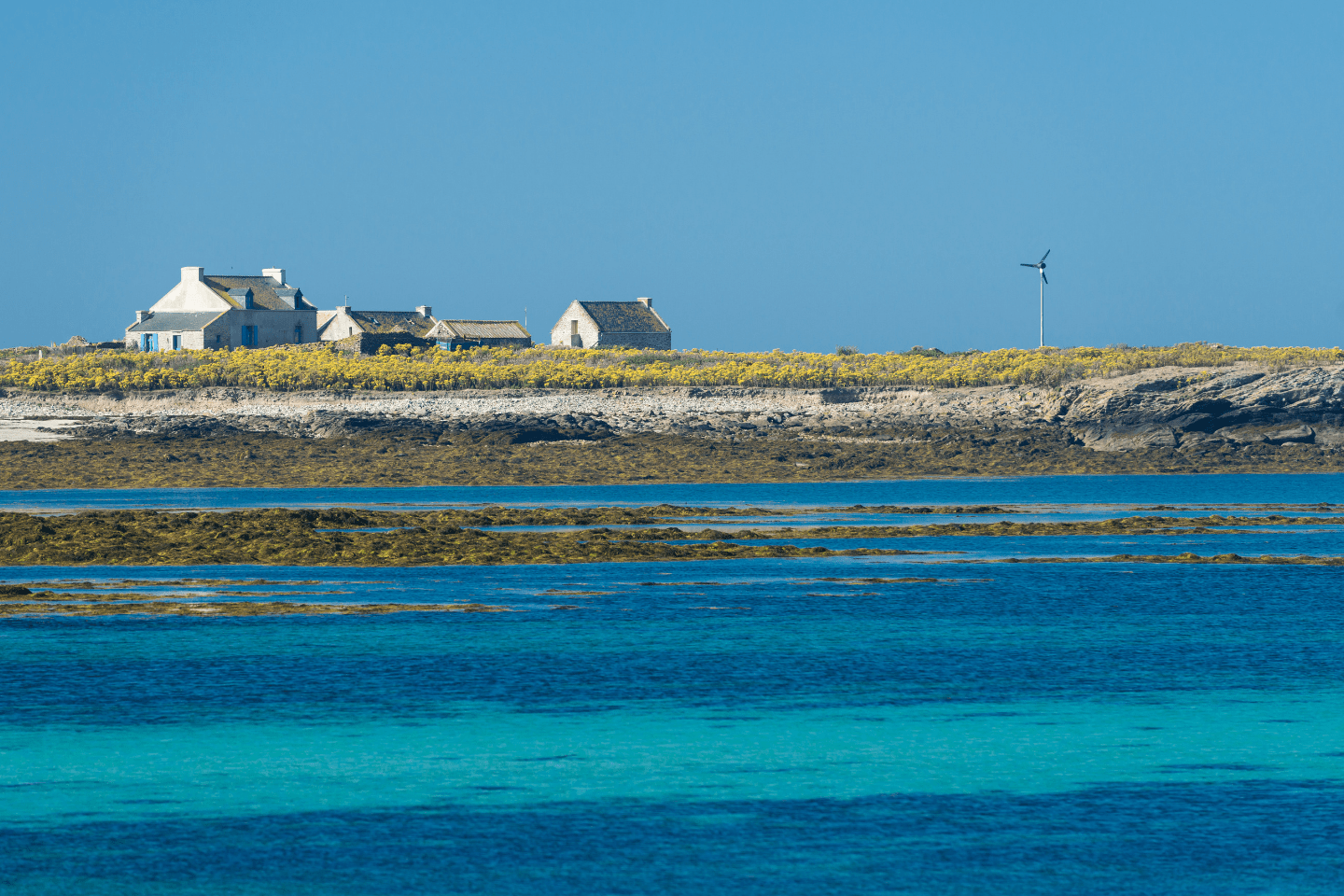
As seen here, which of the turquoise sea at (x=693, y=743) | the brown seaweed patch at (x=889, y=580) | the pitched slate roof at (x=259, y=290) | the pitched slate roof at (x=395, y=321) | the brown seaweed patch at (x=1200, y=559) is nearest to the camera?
the turquoise sea at (x=693, y=743)

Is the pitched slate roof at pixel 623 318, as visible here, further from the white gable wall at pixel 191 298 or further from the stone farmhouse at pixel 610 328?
the white gable wall at pixel 191 298

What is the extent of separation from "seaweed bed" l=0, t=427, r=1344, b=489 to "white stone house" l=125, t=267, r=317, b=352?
1181 inches

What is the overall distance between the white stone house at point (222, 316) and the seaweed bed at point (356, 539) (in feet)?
182

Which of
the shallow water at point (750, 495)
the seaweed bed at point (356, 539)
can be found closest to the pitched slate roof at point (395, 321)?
the shallow water at point (750, 495)

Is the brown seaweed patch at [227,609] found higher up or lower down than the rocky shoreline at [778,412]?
lower down

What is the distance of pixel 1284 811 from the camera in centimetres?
1198

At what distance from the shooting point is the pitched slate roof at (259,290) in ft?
307

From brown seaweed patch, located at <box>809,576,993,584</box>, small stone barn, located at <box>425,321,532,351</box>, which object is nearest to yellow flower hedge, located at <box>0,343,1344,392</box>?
small stone barn, located at <box>425,321,532,351</box>

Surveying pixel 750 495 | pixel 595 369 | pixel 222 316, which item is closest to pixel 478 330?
pixel 222 316

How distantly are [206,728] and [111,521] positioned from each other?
2081 cm

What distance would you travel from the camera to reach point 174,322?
92.8 m

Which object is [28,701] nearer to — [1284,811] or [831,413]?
[1284,811]

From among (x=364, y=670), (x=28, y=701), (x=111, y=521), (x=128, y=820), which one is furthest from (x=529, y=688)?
(x=111, y=521)

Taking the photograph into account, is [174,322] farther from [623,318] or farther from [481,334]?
[623,318]
